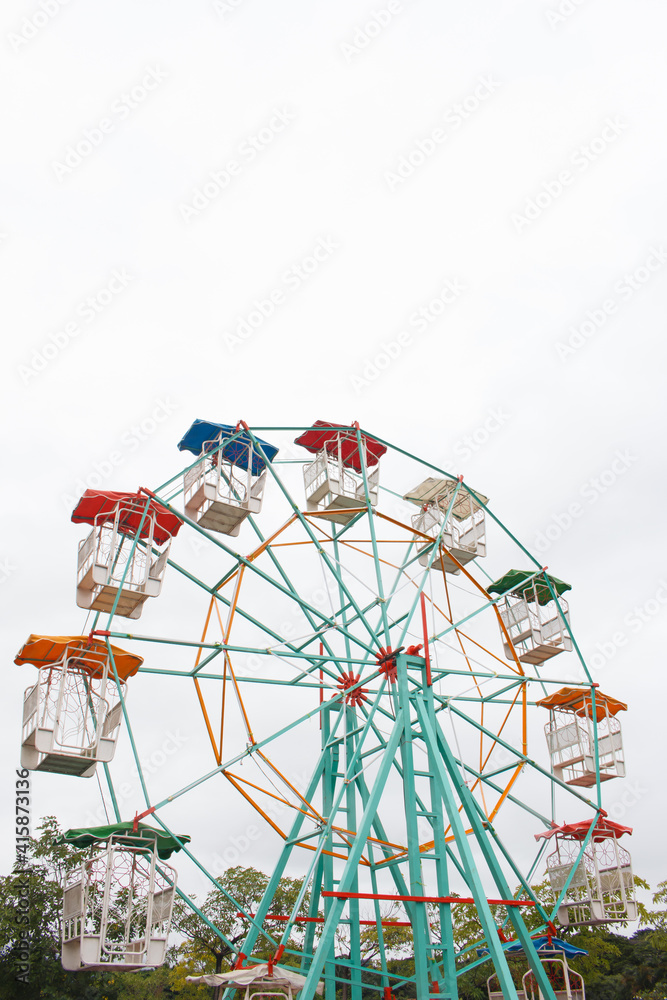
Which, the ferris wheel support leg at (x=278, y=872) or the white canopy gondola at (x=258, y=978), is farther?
the ferris wheel support leg at (x=278, y=872)

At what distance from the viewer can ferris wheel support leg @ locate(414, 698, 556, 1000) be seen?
1305cm

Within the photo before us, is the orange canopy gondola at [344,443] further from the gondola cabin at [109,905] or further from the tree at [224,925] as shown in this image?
the tree at [224,925]

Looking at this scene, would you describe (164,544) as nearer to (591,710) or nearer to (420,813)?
(420,813)

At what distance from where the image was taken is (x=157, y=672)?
14.6 m

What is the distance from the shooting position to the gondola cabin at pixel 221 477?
613 inches

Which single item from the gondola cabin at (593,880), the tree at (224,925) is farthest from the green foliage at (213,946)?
the gondola cabin at (593,880)

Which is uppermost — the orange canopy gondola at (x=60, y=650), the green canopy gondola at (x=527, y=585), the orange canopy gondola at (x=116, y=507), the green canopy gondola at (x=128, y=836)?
the orange canopy gondola at (x=116, y=507)

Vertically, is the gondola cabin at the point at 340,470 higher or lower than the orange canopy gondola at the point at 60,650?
higher

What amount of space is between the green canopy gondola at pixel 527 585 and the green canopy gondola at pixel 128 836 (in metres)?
9.62

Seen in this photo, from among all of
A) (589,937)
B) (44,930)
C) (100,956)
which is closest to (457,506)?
(100,956)

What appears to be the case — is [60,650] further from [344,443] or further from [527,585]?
[527,585]

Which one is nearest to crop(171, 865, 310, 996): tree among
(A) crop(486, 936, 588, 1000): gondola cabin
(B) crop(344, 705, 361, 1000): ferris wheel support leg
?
(A) crop(486, 936, 588, 1000): gondola cabin

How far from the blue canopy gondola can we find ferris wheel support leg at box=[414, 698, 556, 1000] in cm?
Answer: 579

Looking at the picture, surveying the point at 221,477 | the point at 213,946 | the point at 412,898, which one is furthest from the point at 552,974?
the point at 221,477
